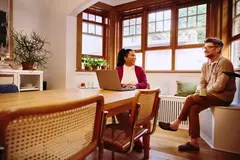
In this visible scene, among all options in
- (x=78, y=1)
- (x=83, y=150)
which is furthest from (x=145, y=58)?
(x=83, y=150)

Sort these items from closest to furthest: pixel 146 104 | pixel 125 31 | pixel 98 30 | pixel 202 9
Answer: pixel 146 104 < pixel 202 9 < pixel 98 30 < pixel 125 31

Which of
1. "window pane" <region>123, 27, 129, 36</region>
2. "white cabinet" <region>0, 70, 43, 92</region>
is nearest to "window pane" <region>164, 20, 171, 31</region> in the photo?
"window pane" <region>123, 27, 129, 36</region>

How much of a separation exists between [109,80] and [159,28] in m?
2.79

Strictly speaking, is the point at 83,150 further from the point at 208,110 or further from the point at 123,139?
the point at 208,110

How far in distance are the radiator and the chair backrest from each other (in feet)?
6.03

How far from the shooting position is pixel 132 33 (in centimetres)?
469

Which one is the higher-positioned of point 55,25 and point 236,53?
point 55,25

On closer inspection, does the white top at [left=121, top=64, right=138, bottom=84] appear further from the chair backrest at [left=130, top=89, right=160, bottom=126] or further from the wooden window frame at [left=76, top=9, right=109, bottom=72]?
the wooden window frame at [left=76, top=9, right=109, bottom=72]

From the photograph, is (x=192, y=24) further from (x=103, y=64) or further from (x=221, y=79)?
(x=103, y=64)

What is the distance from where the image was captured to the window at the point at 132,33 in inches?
181

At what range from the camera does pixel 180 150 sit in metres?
2.30

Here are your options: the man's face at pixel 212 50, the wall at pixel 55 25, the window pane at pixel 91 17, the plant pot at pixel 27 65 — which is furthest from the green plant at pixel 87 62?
the man's face at pixel 212 50

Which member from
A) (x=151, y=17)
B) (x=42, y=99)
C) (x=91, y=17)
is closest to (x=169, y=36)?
(x=151, y=17)

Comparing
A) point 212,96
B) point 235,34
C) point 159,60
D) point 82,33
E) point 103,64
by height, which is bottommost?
point 212,96
